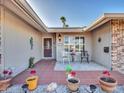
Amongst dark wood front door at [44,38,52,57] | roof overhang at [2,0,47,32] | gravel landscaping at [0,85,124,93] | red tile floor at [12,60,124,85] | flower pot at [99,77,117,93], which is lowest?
gravel landscaping at [0,85,124,93]

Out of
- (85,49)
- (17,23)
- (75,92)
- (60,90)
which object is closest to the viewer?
(75,92)

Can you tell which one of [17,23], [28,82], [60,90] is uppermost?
[17,23]

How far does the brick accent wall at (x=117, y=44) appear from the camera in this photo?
636 cm

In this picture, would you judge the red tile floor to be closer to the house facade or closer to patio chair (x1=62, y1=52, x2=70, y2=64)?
the house facade

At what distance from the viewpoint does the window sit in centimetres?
1052

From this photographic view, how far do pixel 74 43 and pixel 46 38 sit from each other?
3.05m

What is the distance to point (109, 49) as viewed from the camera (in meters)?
6.63

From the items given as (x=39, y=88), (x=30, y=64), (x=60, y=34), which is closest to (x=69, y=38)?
(x=60, y=34)

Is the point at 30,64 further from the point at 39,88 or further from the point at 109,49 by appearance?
the point at 109,49

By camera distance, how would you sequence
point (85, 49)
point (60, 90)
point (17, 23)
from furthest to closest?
point (85, 49) → point (17, 23) → point (60, 90)

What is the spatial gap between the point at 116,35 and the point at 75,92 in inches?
169

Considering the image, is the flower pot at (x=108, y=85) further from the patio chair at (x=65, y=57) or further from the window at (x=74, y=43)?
the window at (x=74, y=43)

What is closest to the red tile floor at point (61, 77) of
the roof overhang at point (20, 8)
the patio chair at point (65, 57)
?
the roof overhang at point (20, 8)

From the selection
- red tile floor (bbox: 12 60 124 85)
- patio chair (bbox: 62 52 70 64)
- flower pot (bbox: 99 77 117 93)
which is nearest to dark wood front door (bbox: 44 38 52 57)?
patio chair (bbox: 62 52 70 64)
